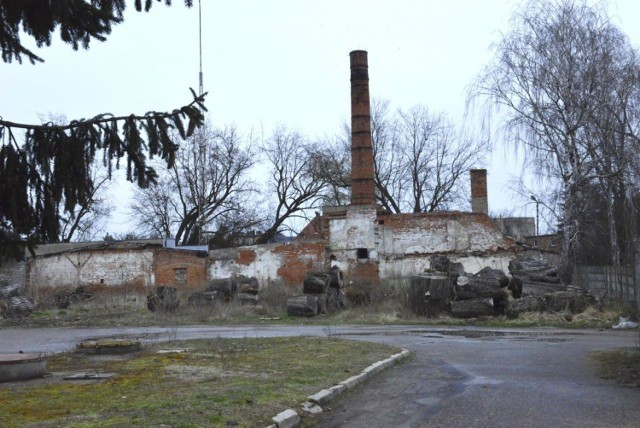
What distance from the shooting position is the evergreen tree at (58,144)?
6211 mm

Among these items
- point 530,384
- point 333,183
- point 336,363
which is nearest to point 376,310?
point 336,363

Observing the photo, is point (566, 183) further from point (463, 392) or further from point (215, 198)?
point (215, 198)

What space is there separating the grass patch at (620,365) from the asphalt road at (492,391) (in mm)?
202

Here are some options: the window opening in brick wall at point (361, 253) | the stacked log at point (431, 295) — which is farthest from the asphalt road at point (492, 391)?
the window opening in brick wall at point (361, 253)

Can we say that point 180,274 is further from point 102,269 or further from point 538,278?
point 538,278

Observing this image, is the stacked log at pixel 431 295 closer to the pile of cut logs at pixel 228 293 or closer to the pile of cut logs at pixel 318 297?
the pile of cut logs at pixel 318 297

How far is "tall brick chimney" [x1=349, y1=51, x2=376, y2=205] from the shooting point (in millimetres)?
43531

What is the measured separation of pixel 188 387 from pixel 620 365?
724 cm

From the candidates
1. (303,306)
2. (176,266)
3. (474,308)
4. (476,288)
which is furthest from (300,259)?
(474,308)

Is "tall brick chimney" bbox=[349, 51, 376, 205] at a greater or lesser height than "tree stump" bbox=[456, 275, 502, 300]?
greater

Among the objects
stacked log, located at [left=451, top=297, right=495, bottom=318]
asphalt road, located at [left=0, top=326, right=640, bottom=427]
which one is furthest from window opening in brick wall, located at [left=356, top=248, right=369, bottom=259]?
asphalt road, located at [left=0, top=326, right=640, bottom=427]

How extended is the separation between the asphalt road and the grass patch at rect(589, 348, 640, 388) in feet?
0.66

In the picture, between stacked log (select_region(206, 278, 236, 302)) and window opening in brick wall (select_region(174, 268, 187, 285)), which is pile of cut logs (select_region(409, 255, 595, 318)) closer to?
stacked log (select_region(206, 278, 236, 302))

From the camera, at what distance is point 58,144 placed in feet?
20.9
